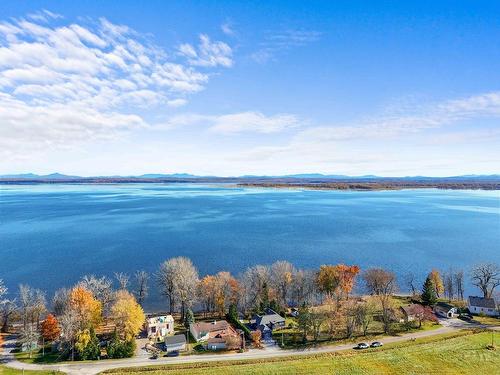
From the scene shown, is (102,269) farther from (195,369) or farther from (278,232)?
(278,232)

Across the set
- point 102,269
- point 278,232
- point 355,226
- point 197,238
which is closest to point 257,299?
point 102,269

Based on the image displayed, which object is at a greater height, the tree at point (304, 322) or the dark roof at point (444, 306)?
the tree at point (304, 322)

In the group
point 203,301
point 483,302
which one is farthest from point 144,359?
point 483,302

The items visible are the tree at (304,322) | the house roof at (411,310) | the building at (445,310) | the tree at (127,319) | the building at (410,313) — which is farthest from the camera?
the building at (445,310)

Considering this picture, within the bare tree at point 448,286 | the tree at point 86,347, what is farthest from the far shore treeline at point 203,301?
the bare tree at point 448,286

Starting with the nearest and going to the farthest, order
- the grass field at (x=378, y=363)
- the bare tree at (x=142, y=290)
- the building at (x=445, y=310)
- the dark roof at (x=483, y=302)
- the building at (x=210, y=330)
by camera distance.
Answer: the grass field at (x=378, y=363) → the building at (x=210, y=330) → the building at (x=445, y=310) → the dark roof at (x=483, y=302) → the bare tree at (x=142, y=290)

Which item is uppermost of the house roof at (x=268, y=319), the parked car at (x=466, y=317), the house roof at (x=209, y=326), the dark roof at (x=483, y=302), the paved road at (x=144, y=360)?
the dark roof at (x=483, y=302)

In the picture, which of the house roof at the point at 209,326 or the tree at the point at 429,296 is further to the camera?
the tree at the point at 429,296

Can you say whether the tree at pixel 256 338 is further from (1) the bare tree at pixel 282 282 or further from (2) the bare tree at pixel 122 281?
(2) the bare tree at pixel 122 281
